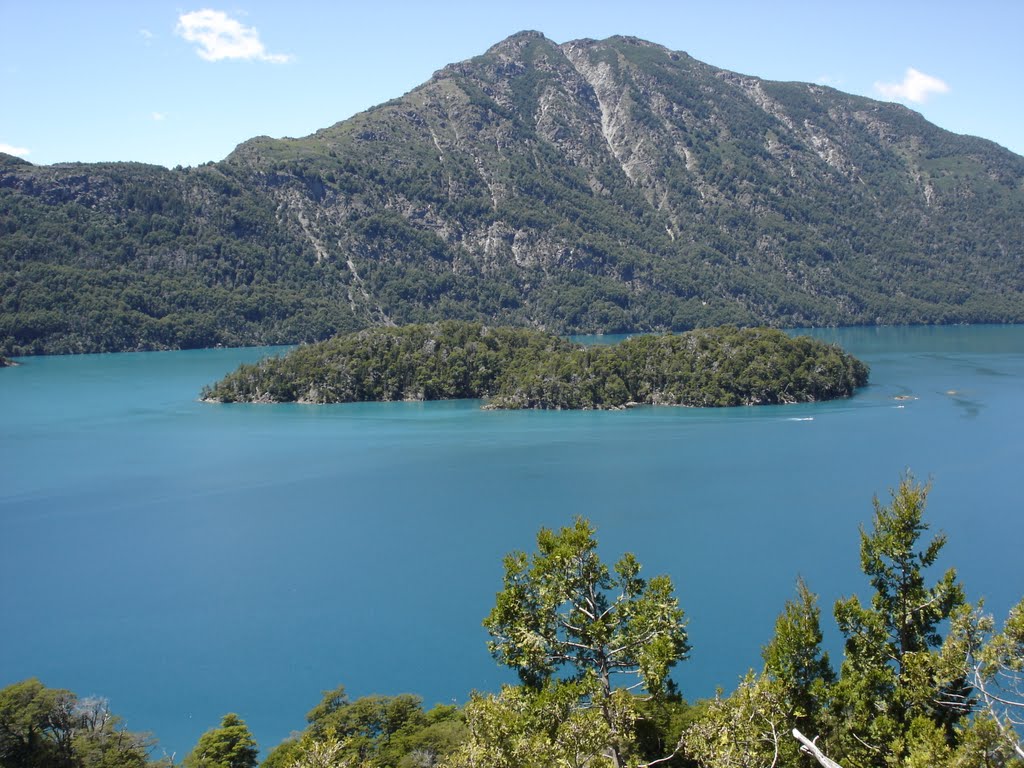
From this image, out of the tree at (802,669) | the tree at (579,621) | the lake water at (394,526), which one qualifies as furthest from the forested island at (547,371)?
the tree at (802,669)

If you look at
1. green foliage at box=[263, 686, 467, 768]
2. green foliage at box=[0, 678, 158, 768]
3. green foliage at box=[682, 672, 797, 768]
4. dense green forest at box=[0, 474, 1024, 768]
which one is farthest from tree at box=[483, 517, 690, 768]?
green foliage at box=[0, 678, 158, 768]

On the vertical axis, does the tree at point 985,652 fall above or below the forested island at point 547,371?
above

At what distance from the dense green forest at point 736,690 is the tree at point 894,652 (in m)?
0.03

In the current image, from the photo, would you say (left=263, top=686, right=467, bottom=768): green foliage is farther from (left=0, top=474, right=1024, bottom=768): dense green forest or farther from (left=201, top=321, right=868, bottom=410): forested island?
(left=201, top=321, right=868, bottom=410): forested island

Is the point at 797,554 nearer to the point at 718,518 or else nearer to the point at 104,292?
the point at 718,518

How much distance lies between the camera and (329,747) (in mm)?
14094

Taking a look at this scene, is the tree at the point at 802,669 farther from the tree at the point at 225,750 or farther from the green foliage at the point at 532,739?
the tree at the point at 225,750

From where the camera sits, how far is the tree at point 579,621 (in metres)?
17.2

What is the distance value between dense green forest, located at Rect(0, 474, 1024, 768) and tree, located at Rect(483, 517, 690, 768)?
0.03 metres

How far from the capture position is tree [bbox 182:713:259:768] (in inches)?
877

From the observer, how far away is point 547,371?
95188 millimetres

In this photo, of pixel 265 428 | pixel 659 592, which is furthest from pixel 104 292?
pixel 659 592

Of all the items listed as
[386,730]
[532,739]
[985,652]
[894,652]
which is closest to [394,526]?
[386,730]

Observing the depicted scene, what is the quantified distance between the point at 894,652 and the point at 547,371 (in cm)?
7825
